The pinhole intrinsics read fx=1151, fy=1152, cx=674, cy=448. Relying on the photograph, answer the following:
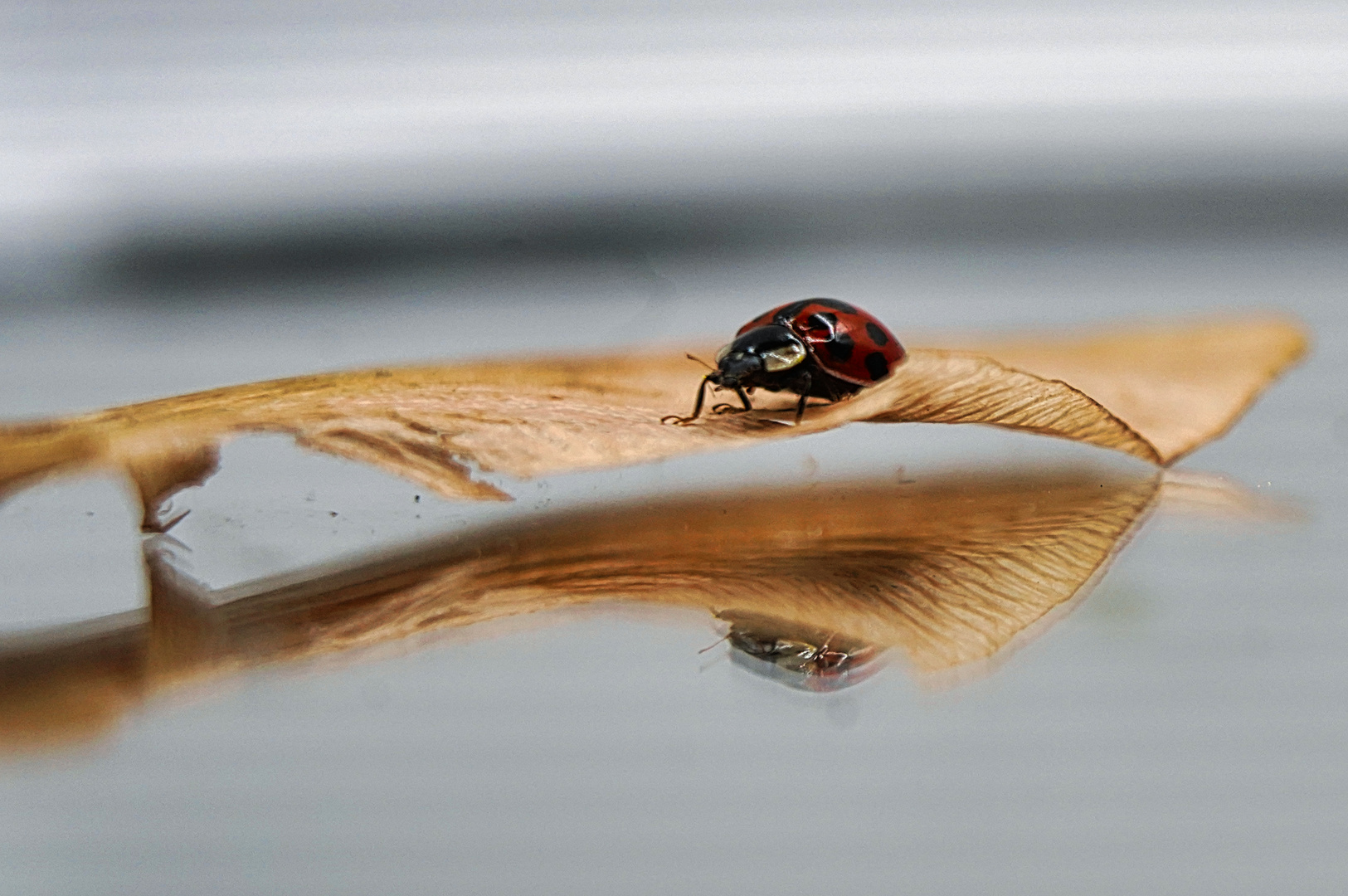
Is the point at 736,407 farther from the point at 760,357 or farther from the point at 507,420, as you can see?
the point at 507,420

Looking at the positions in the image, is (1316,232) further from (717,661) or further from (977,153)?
(717,661)

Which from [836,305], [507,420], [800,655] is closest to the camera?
[800,655]

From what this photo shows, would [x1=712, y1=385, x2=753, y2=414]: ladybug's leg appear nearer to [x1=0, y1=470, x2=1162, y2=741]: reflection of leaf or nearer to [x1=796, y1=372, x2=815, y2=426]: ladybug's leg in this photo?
[x1=796, y1=372, x2=815, y2=426]: ladybug's leg

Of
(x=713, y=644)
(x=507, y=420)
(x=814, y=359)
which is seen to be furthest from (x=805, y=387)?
(x=713, y=644)

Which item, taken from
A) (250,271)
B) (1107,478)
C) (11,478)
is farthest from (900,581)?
Result: (250,271)

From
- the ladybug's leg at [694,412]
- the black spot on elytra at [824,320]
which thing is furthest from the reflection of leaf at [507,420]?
the black spot on elytra at [824,320]

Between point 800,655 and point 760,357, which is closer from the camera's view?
point 800,655

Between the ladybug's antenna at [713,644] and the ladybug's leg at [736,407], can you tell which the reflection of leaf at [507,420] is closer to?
the ladybug's leg at [736,407]

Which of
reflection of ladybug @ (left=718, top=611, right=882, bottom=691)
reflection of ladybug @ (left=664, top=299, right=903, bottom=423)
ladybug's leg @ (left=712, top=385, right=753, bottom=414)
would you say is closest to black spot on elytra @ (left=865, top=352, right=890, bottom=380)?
reflection of ladybug @ (left=664, top=299, right=903, bottom=423)
